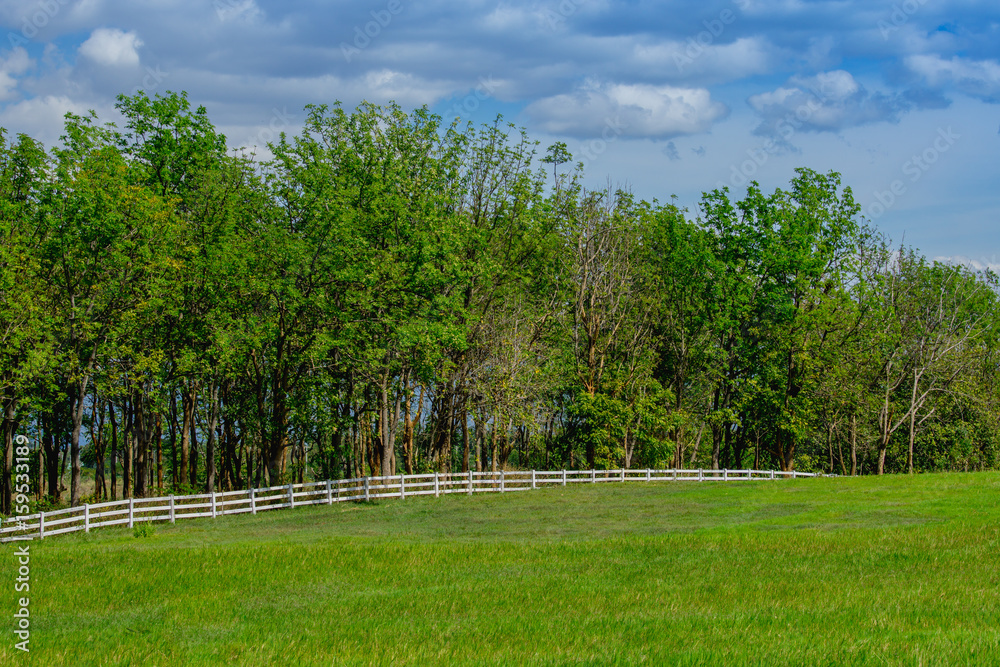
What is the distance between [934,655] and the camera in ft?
31.1

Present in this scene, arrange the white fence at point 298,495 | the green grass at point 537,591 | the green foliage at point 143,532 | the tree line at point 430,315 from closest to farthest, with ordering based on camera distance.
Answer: the green grass at point 537,591
the green foliage at point 143,532
the white fence at point 298,495
the tree line at point 430,315

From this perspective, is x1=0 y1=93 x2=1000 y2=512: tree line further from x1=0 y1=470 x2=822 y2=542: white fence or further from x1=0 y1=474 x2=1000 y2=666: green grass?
x1=0 y1=474 x2=1000 y2=666: green grass

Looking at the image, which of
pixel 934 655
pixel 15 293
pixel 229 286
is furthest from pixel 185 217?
pixel 934 655

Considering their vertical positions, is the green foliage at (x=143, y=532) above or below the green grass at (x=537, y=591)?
below

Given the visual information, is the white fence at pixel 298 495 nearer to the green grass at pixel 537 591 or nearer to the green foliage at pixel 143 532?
the green grass at pixel 537 591

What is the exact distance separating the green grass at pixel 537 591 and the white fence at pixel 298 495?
152 cm

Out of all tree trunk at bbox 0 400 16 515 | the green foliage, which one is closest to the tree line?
tree trunk at bbox 0 400 16 515

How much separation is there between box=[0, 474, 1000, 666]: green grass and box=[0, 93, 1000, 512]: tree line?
462 inches

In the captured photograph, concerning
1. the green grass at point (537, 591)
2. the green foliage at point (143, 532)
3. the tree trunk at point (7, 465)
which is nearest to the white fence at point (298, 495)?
the green grass at point (537, 591)

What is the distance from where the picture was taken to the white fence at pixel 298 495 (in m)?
27.2

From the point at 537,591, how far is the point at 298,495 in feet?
69.4

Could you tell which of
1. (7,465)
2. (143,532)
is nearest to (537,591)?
(143,532)

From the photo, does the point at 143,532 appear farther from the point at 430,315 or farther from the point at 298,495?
the point at 430,315

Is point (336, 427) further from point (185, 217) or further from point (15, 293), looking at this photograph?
point (15, 293)
